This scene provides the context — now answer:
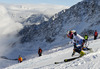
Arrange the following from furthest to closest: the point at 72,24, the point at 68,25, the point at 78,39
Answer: the point at 68,25 → the point at 72,24 → the point at 78,39

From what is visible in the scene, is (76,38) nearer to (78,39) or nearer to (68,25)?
(78,39)

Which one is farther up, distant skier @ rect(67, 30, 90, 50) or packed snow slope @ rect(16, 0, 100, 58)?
packed snow slope @ rect(16, 0, 100, 58)

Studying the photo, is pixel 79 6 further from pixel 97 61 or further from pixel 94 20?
pixel 97 61

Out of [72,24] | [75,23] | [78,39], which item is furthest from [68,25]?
[78,39]

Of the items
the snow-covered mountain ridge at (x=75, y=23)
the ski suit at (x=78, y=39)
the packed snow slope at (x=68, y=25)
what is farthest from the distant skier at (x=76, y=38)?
the snow-covered mountain ridge at (x=75, y=23)

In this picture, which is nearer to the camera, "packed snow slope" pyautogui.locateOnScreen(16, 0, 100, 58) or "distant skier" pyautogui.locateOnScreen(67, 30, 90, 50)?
"distant skier" pyautogui.locateOnScreen(67, 30, 90, 50)

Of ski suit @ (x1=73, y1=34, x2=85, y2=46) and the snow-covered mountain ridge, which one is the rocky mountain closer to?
the snow-covered mountain ridge

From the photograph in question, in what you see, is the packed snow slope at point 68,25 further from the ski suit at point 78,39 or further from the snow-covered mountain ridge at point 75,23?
the ski suit at point 78,39

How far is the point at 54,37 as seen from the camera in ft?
394

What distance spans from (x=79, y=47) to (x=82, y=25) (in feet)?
318

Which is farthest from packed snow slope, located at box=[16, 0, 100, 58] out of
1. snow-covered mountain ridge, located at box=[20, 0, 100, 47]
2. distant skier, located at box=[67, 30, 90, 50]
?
distant skier, located at box=[67, 30, 90, 50]

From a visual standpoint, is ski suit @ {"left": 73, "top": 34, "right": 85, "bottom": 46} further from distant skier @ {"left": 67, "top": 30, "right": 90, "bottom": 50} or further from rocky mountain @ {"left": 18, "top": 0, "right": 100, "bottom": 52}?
rocky mountain @ {"left": 18, "top": 0, "right": 100, "bottom": 52}

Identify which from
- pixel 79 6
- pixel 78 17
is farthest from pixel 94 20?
pixel 79 6

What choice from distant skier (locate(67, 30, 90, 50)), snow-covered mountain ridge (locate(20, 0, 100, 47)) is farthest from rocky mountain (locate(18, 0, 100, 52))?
distant skier (locate(67, 30, 90, 50))
